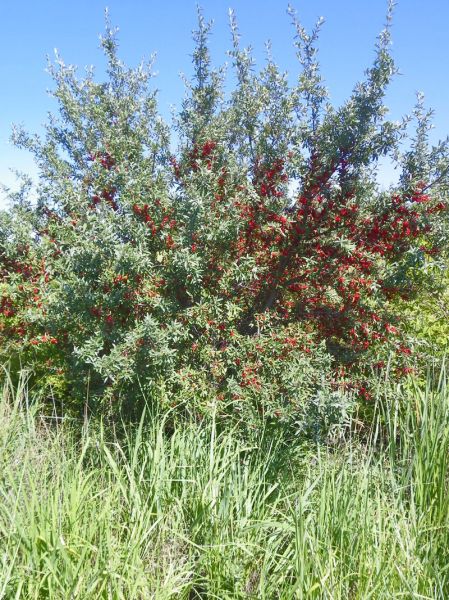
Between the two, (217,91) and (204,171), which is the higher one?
(217,91)

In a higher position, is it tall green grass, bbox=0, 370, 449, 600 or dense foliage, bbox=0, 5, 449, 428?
dense foliage, bbox=0, 5, 449, 428

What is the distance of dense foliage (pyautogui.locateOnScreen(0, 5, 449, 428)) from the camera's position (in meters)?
3.96

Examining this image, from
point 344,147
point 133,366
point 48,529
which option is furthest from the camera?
point 344,147

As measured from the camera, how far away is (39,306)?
5012 mm

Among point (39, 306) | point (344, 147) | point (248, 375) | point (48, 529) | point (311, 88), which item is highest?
point (311, 88)

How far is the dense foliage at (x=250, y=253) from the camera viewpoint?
3.96 m

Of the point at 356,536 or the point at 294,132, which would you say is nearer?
the point at 356,536

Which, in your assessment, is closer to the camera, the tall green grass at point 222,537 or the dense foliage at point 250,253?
the tall green grass at point 222,537

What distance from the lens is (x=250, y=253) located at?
4.43m

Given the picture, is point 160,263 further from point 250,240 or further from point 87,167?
point 87,167

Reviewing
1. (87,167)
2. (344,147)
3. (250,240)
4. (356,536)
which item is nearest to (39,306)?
(87,167)

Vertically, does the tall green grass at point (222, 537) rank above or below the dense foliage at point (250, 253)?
below

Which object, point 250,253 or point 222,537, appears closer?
point 222,537

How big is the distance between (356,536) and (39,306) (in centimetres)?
337
